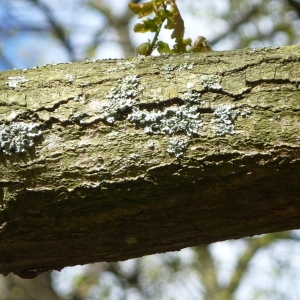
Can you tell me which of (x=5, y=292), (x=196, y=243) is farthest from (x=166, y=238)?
(x=5, y=292)

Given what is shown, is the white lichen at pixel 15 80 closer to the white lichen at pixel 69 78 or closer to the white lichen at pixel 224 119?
the white lichen at pixel 69 78

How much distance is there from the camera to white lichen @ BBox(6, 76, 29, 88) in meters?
1.10

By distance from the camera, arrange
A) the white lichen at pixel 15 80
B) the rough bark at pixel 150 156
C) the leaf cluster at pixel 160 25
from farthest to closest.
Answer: the leaf cluster at pixel 160 25 → the white lichen at pixel 15 80 → the rough bark at pixel 150 156

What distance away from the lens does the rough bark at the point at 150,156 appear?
99cm

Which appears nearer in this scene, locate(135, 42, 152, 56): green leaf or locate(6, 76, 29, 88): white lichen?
locate(6, 76, 29, 88): white lichen

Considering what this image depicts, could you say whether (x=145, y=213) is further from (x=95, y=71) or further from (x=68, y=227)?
(x=95, y=71)

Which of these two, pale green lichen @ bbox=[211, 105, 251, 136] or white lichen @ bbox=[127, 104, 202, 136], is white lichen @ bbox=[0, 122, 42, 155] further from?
pale green lichen @ bbox=[211, 105, 251, 136]

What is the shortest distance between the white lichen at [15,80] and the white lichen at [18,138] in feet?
0.43

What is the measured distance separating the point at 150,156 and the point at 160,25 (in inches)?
24.6

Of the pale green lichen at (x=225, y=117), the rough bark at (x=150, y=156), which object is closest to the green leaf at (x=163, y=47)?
the rough bark at (x=150, y=156)

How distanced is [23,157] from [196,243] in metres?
0.47

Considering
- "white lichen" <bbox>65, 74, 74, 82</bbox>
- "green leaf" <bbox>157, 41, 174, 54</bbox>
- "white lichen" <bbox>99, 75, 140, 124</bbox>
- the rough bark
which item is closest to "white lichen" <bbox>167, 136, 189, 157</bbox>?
the rough bark

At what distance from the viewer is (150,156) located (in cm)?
100

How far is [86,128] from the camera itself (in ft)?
3.36
